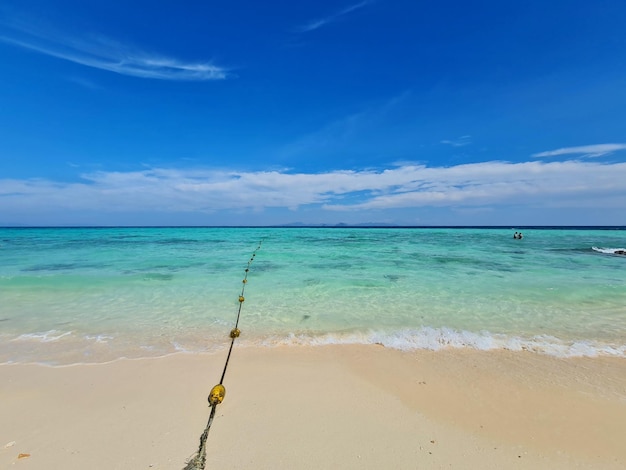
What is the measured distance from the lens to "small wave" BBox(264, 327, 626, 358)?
4205 mm

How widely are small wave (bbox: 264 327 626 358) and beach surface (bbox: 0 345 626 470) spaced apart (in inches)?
11.4

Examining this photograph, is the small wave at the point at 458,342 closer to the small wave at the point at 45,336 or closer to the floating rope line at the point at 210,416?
the floating rope line at the point at 210,416

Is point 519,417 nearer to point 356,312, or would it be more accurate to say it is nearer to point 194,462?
point 194,462

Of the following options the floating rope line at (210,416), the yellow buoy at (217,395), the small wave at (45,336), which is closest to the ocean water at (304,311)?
the small wave at (45,336)

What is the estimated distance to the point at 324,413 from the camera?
2725 mm

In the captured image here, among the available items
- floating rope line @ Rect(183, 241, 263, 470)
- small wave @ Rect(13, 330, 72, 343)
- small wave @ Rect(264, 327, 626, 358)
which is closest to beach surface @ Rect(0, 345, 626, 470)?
floating rope line @ Rect(183, 241, 263, 470)

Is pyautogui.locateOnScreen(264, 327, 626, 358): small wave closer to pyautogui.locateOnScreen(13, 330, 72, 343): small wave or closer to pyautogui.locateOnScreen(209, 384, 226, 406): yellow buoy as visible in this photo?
pyautogui.locateOnScreen(209, 384, 226, 406): yellow buoy

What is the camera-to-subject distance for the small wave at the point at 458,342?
13.8ft

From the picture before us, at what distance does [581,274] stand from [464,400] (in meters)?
10.4

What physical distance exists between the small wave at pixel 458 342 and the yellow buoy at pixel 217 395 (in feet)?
4.92

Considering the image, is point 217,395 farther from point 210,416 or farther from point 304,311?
point 304,311

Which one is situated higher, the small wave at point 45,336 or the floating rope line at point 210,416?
the floating rope line at point 210,416

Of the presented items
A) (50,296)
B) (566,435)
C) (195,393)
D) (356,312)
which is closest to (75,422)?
(195,393)

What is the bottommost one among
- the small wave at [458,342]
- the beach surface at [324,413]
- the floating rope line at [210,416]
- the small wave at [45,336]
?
the small wave at [45,336]
